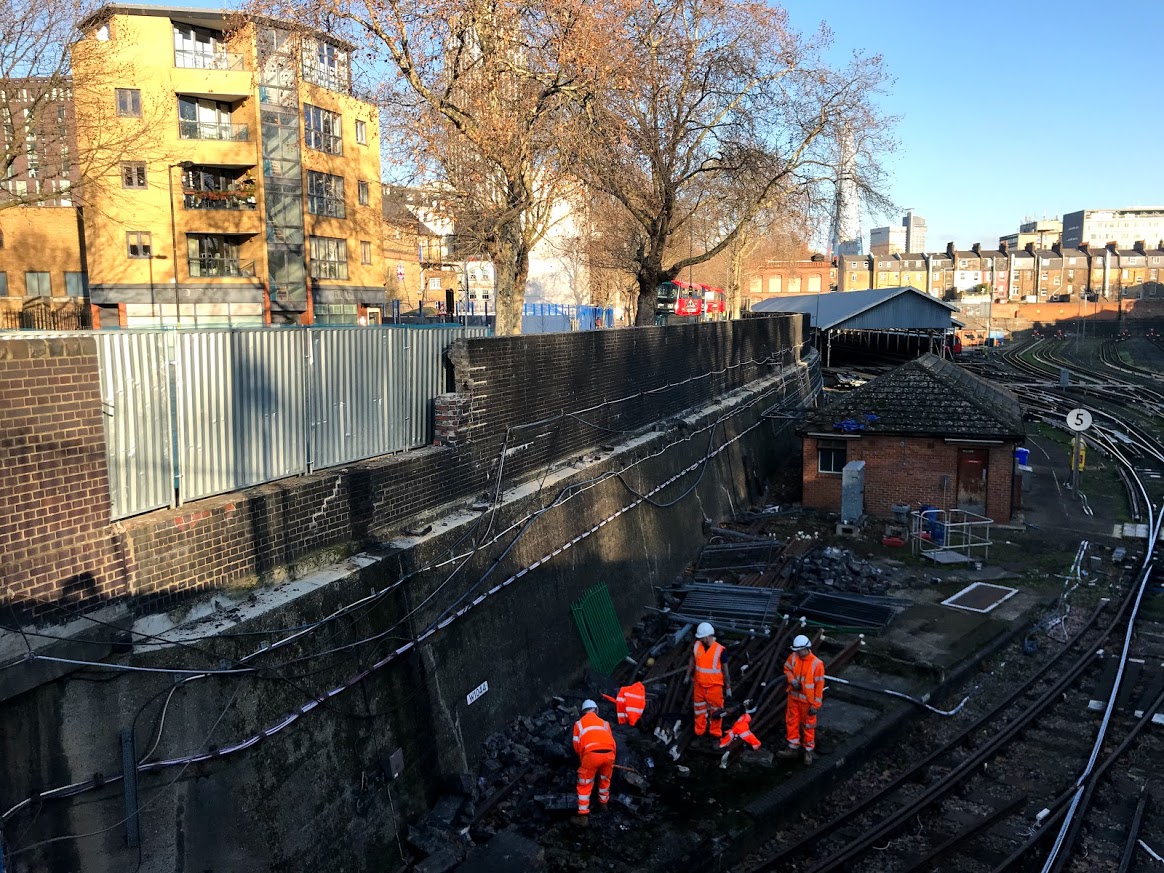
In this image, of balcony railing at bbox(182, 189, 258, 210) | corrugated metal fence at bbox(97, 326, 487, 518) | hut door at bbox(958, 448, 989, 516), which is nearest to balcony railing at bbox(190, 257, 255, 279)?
balcony railing at bbox(182, 189, 258, 210)

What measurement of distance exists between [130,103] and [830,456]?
2970 cm

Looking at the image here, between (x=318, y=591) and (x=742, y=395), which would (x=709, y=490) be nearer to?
(x=742, y=395)

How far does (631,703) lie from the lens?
32.8 feet

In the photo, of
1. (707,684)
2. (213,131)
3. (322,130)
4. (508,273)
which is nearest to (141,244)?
(213,131)

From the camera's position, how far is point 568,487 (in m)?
12.5

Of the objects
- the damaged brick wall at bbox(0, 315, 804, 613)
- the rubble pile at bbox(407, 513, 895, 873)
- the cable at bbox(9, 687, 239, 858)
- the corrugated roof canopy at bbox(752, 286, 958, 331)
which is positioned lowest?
the rubble pile at bbox(407, 513, 895, 873)

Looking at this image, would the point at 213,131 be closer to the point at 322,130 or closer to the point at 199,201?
the point at 199,201

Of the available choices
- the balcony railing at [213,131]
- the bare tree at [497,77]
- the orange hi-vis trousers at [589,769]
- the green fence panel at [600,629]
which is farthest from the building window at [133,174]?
the orange hi-vis trousers at [589,769]

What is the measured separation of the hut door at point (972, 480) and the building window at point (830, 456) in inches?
106

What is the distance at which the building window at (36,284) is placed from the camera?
37.0 meters

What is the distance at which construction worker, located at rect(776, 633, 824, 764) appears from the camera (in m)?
9.77

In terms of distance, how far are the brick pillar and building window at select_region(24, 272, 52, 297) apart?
111 feet

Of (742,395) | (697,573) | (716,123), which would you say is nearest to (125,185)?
(716,123)

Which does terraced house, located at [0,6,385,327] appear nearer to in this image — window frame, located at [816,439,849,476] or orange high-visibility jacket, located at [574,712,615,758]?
window frame, located at [816,439,849,476]
